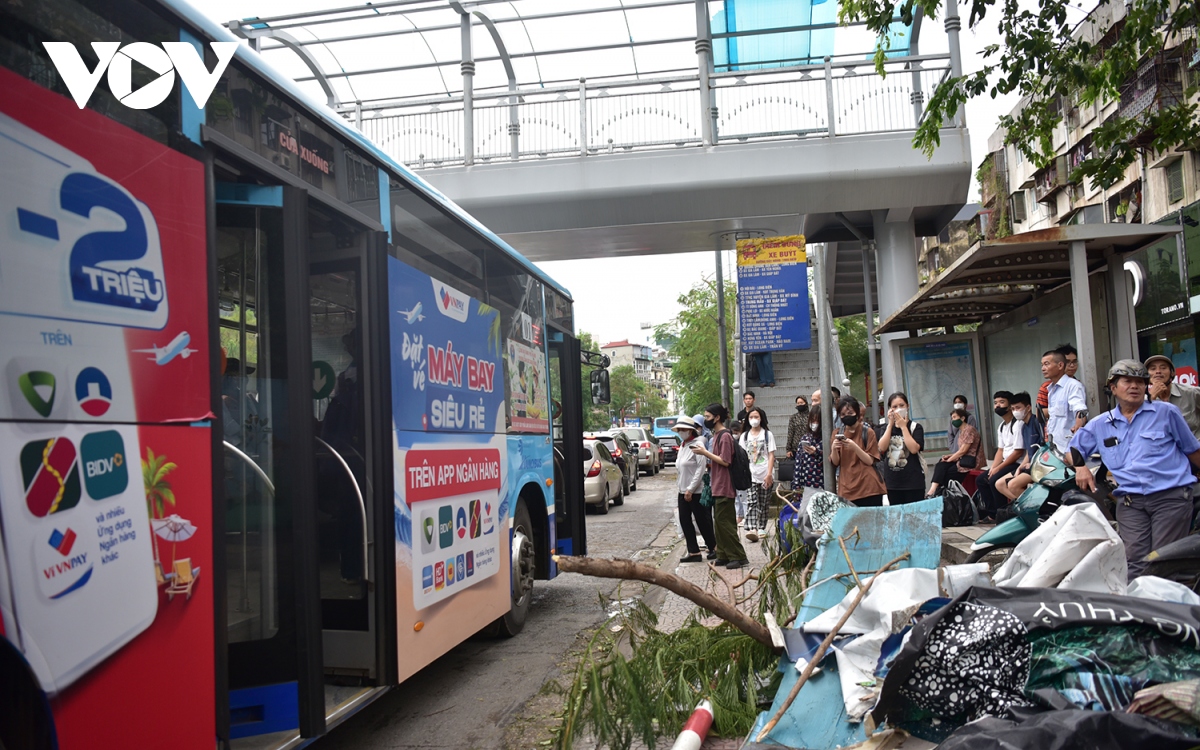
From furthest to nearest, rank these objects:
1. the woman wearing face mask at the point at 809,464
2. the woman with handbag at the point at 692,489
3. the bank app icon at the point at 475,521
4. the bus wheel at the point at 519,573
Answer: the woman wearing face mask at the point at 809,464
the woman with handbag at the point at 692,489
the bus wheel at the point at 519,573
the bank app icon at the point at 475,521

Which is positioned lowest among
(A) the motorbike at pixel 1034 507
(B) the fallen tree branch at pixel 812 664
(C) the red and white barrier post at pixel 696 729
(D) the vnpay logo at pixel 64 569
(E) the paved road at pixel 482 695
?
(E) the paved road at pixel 482 695

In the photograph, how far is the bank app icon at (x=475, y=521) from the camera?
19.0ft

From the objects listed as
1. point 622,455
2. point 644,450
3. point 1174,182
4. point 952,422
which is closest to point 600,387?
point 952,422

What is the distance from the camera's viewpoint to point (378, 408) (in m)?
4.65

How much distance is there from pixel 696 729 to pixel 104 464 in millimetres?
2565

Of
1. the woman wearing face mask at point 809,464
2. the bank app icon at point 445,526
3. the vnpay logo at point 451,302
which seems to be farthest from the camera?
the woman wearing face mask at point 809,464

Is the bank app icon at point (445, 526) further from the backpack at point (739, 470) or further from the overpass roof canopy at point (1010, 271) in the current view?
the overpass roof canopy at point (1010, 271)

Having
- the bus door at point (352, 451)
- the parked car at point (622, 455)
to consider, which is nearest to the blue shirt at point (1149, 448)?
the bus door at point (352, 451)

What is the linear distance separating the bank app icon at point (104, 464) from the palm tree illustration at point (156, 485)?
9cm

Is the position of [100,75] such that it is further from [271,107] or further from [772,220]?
[772,220]

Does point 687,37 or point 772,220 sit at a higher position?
point 687,37

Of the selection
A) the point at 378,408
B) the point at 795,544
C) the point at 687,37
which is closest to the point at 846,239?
the point at 687,37

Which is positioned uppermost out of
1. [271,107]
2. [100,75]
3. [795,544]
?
[271,107]

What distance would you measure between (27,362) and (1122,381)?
5.72 metres
